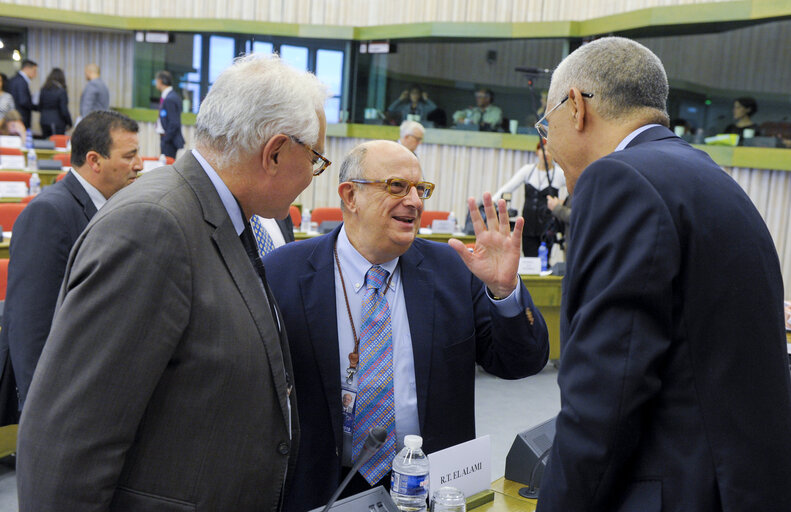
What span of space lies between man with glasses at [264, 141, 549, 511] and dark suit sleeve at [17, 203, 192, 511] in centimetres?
86

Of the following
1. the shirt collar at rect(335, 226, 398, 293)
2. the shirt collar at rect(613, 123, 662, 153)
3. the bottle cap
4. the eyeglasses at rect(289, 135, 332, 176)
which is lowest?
Answer: the bottle cap

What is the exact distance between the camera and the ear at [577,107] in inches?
62.6

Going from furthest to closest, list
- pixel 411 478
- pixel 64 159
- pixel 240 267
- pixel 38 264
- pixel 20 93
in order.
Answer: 1. pixel 20 93
2. pixel 64 159
3. pixel 38 264
4. pixel 411 478
5. pixel 240 267

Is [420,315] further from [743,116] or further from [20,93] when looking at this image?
[20,93]

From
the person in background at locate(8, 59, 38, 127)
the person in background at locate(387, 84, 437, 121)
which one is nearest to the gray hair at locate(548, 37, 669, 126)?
the person in background at locate(387, 84, 437, 121)

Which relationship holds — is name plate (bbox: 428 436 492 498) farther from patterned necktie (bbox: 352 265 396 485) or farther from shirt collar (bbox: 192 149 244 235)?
shirt collar (bbox: 192 149 244 235)

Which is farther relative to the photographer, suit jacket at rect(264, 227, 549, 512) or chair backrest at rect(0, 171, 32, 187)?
chair backrest at rect(0, 171, 32, 187)

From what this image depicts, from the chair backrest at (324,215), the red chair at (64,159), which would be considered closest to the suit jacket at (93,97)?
the red chair at (64,159)

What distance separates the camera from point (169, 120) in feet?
36.4

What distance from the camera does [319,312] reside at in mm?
2172

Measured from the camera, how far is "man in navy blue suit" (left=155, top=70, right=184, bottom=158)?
11.1m

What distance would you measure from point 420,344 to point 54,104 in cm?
1294

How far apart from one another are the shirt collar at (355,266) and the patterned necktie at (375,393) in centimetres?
14

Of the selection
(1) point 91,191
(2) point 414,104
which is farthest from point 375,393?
(2) point 414,104
